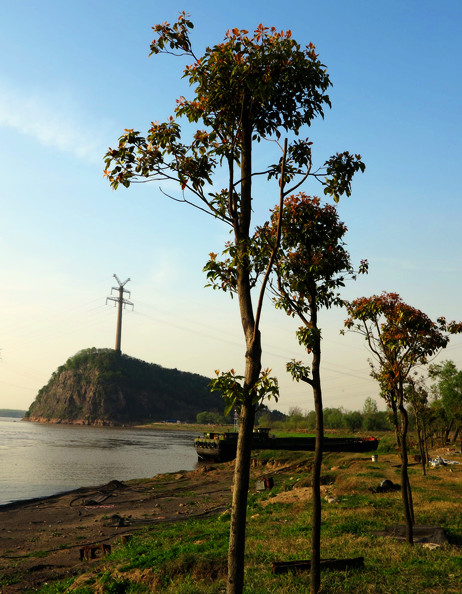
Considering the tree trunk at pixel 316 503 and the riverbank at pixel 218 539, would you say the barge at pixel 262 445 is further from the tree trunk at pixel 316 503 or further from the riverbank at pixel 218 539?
the tree trunk at pixel 316 503

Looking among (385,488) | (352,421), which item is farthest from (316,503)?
(352,421)

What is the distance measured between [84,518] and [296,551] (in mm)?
16910

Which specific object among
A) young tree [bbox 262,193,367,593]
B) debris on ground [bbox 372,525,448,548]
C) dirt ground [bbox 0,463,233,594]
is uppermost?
young tree [bbox 262,193,367,593]

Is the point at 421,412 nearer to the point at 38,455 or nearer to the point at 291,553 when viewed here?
the point at 291,553

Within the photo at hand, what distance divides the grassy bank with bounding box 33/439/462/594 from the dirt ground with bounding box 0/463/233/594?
1.47 m

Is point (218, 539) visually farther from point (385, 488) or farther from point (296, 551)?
point (385, 488)

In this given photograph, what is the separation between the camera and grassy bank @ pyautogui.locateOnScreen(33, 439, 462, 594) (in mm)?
9312

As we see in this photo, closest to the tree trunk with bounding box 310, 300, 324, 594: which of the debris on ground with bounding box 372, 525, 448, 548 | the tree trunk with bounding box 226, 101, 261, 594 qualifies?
the tree trunk with bounding box 226, 101, 261, 594

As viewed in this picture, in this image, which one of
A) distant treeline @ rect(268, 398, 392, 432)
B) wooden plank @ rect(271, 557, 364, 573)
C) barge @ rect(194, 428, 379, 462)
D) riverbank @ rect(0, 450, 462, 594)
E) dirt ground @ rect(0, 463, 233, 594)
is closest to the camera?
riverbank @ rect(0, 450, 462, 594)

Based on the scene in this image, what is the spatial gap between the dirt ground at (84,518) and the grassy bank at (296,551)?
1.47m

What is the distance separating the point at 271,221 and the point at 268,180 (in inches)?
73.2

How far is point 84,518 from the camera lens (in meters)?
25.1

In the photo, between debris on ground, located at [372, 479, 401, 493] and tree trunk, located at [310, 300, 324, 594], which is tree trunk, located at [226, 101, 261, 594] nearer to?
tree trunk, located at [310, 300, 324, 594]

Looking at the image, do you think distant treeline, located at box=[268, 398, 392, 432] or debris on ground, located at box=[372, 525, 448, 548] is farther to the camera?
distant treeline, located at box=[268, 398, 392, 432]
